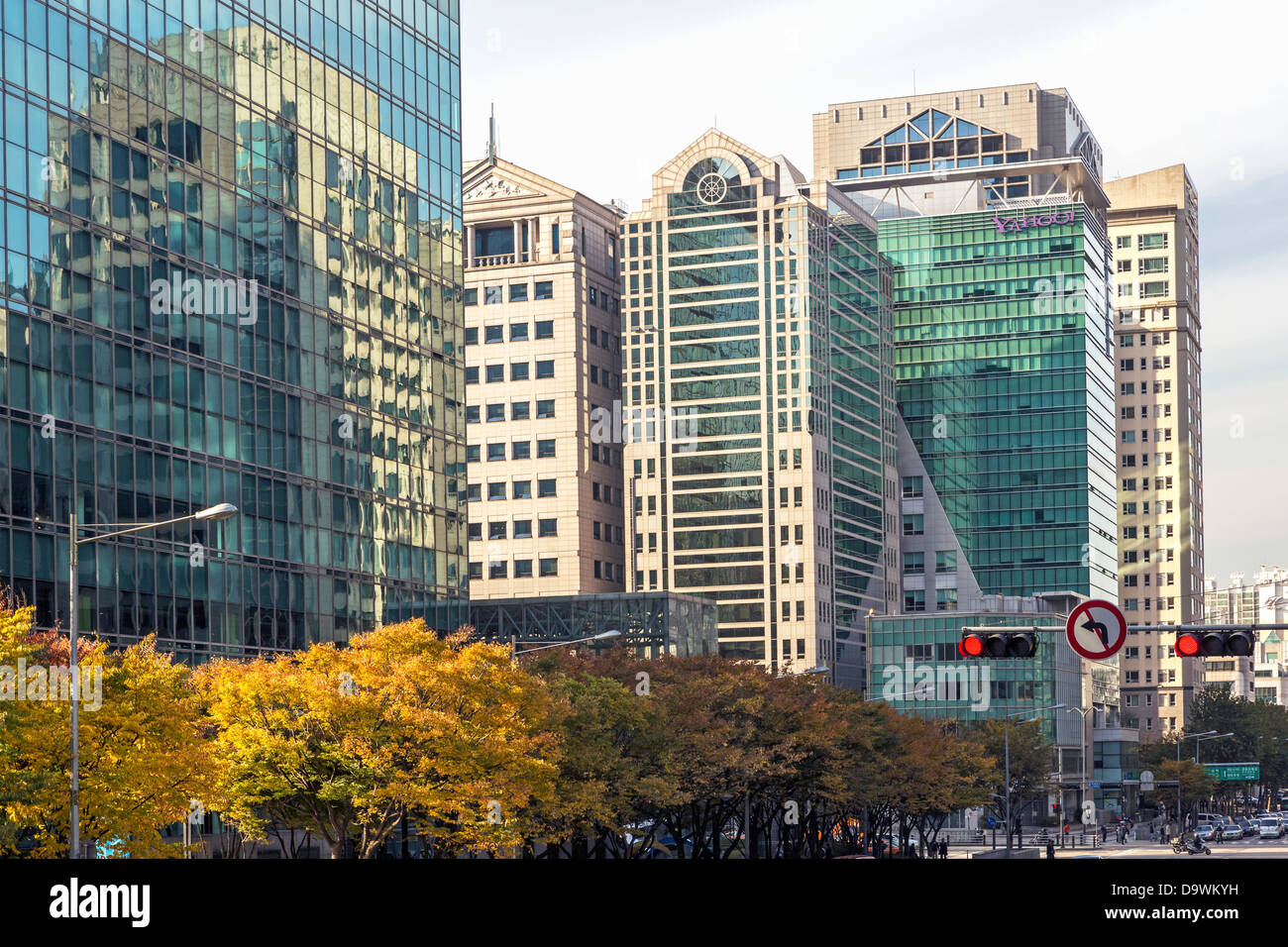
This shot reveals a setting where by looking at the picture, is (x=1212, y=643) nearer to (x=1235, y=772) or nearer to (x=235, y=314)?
(x=235, y=314)

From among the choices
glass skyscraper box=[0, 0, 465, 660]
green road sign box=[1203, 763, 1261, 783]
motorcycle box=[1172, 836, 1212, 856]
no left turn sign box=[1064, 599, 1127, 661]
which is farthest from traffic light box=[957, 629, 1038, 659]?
green road sign box=[1203, 763, 1261, 783]

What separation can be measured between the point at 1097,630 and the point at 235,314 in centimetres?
6334

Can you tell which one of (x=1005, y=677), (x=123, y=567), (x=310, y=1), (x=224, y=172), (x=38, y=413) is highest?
(x=310, y=1)

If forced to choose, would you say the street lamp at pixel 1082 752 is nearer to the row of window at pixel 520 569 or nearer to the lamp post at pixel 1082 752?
the lamp post at pixel 1082 752

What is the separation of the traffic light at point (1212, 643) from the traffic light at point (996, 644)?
319 centimetres

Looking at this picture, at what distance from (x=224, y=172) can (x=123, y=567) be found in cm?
2127

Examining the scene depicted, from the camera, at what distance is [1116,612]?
2977 cm

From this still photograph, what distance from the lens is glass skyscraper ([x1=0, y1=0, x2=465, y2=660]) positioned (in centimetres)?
7094

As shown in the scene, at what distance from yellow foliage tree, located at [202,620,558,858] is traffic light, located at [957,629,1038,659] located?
19590 millimetres

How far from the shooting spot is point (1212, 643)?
117 feet

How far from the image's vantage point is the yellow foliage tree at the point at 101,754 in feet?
132

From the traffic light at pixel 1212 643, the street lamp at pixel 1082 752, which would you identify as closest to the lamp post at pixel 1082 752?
the street lamp at pixel 1082 752
